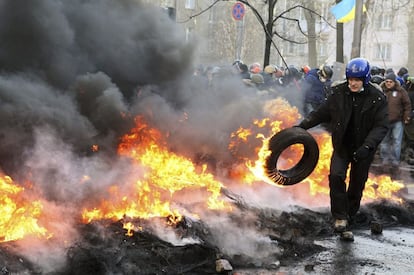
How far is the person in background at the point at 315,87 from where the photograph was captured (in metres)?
11.3

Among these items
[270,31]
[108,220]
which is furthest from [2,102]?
[270,31]

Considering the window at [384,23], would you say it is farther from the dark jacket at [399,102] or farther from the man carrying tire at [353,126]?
the man carrying tire at [353,126]

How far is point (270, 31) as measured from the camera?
40.3 feet

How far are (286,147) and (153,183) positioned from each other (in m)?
1.76

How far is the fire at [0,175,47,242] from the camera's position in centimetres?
494

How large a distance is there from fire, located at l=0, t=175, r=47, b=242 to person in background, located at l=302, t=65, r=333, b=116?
7.10m

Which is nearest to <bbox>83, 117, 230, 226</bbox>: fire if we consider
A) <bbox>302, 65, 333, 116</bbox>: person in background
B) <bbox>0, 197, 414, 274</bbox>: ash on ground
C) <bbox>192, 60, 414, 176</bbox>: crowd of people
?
<bbox>0, 197, 414, 274</bbox>: ash on ground

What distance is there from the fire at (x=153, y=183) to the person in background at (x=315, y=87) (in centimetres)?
473

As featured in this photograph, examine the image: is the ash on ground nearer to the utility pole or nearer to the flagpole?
the utility pole

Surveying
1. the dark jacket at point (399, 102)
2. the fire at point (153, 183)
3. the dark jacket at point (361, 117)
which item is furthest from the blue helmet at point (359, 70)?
the dark jacket at point (399, 102)

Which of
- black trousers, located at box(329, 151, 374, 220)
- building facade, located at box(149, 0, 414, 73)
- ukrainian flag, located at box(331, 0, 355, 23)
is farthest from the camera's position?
building facade, located at box(149, 0, 414, 73)

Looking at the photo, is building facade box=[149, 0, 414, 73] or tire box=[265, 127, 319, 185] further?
building facade box=[149, 0, 414, 73]

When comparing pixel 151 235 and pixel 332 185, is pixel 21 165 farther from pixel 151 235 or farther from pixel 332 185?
pixel 332 185

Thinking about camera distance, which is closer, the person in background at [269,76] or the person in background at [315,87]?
the person in background at [315,87]
